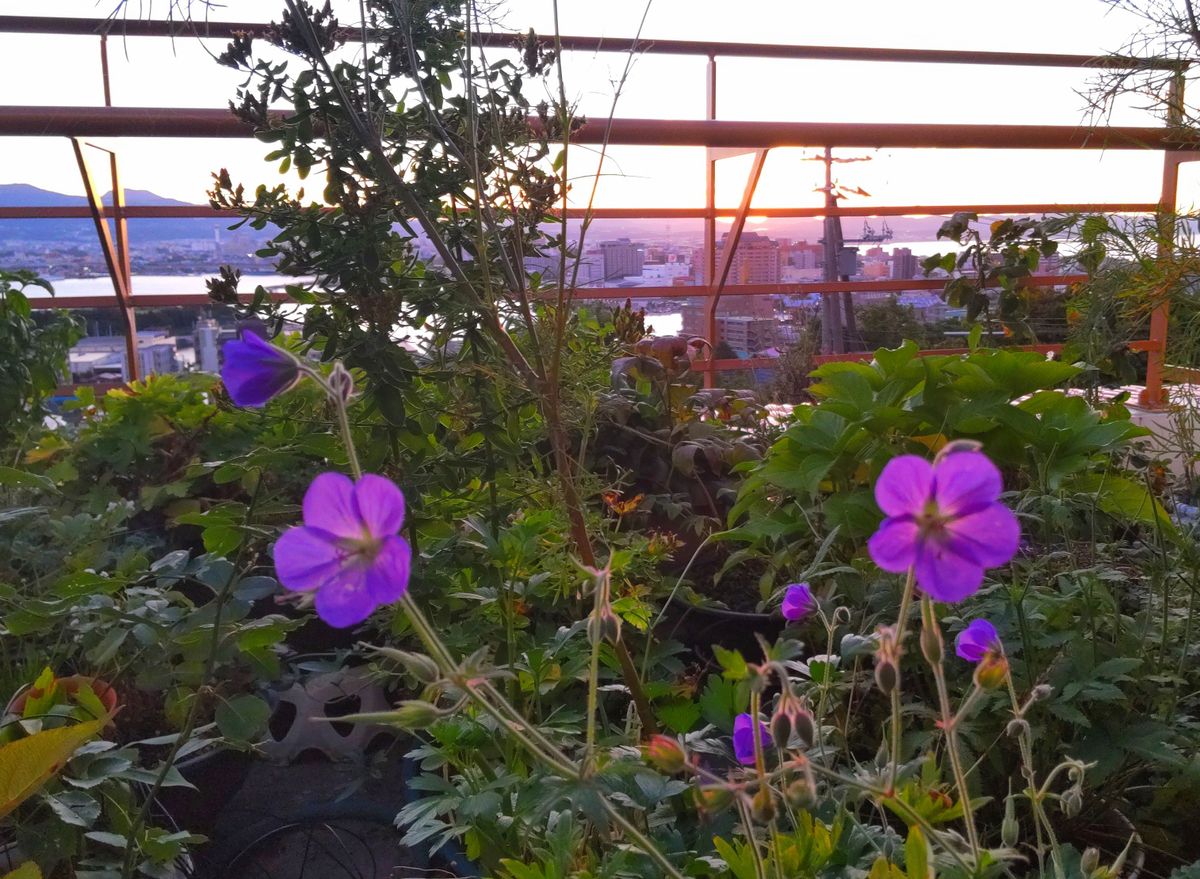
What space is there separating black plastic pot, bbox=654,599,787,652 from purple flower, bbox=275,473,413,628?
1.04m

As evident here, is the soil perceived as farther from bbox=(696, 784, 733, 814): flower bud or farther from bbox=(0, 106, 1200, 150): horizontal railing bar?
bbox=(696, 784, 733, 814): flower bud

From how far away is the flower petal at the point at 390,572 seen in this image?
452 millimetres

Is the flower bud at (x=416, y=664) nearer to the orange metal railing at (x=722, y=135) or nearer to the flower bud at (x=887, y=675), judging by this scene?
the flower bud at (x=887, y=675)

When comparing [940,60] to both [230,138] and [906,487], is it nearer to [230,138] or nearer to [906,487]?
[230,138]

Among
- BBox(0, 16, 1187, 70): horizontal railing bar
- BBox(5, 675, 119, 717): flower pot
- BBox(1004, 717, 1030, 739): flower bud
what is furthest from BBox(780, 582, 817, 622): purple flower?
BBox(0, 16, 1187, 70): horizontal railing bar

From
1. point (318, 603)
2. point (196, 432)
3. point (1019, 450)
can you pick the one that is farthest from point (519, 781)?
point (196, 432)

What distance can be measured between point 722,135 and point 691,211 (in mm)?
1459

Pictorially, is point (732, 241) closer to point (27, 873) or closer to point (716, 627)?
point (716, 627)

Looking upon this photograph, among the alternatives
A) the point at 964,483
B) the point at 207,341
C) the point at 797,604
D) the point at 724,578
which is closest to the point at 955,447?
the point at 964,483

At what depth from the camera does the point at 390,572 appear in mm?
463

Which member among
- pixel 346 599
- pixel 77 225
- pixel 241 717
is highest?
pixel 77 225

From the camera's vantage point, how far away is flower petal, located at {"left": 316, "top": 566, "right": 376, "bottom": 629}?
0.46 meters

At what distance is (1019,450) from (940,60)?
10.9 feet

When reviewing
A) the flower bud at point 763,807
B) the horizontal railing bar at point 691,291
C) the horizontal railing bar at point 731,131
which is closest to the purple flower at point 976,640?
the flower bud at point 763,807
